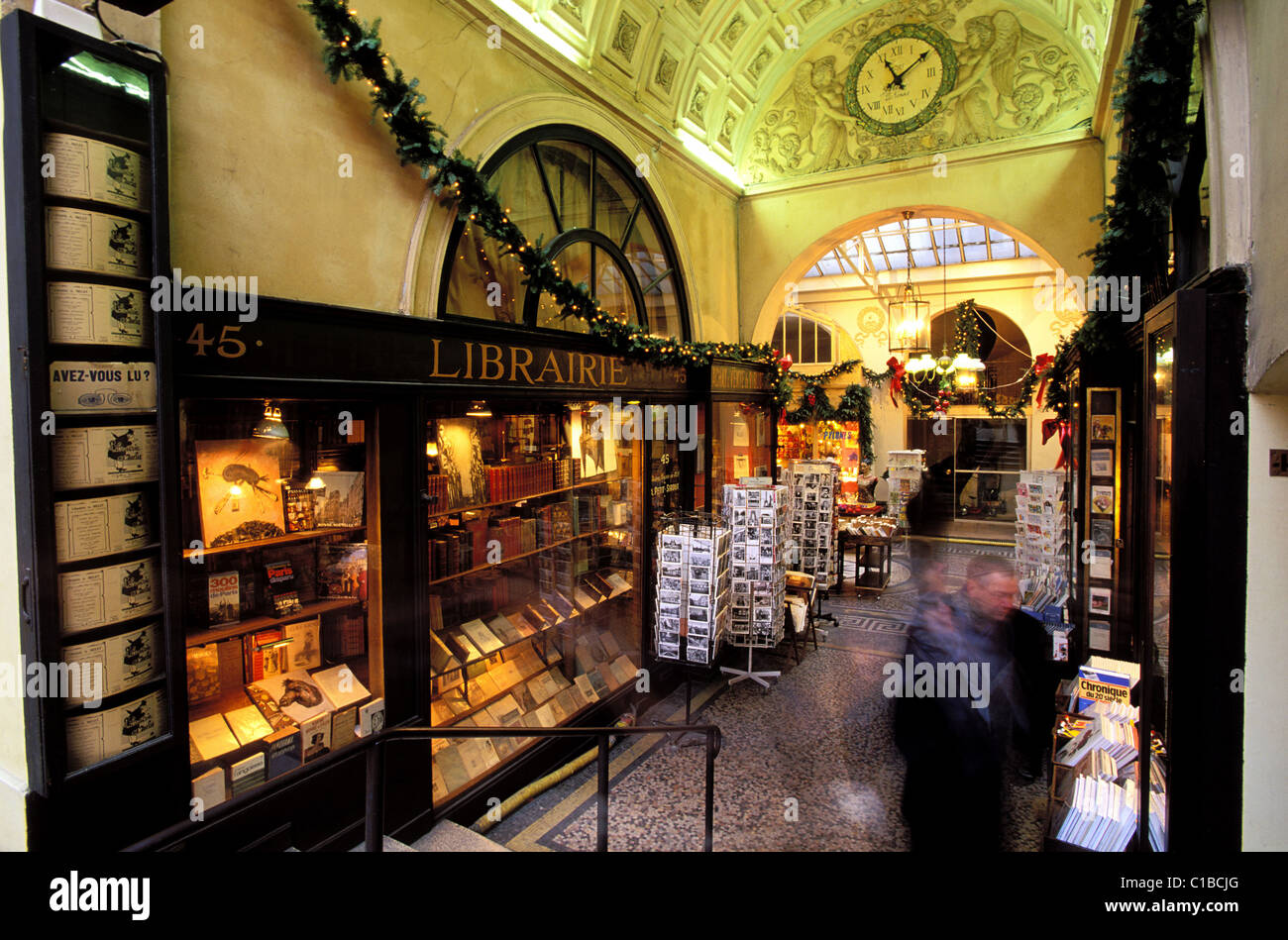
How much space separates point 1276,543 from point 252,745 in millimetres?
4720

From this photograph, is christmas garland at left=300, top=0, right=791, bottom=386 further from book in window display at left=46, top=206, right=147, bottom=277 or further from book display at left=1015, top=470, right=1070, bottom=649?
book display at left=1015, top=470, right=1070, bottom=649

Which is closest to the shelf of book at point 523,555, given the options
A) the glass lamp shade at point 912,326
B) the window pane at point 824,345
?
the glass lamp shade at point 912,326

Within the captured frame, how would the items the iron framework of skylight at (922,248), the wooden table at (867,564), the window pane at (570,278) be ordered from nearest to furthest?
the window pane at (570,278), the wooden table at (867,564), the iron framework of skylight at (922,248)

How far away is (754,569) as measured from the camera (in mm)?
6902

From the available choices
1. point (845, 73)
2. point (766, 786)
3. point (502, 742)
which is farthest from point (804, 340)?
point (502, 742)

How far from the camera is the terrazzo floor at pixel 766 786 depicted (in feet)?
14.7

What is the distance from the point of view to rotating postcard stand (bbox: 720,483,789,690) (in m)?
6.90

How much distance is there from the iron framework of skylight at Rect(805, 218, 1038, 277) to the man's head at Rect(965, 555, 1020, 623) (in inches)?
399

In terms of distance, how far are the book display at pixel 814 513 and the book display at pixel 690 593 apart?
3.51 meters

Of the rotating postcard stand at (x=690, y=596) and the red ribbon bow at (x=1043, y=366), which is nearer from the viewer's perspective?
the rotating postcard stand at (x=690, y=596)

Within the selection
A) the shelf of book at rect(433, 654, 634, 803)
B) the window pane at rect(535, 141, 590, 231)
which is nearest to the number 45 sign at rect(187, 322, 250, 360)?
the shelf of book at rect(433, 654, 634, 803)

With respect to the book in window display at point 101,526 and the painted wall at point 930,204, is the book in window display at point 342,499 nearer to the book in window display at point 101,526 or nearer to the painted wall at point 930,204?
the book in window display at point 101,526
